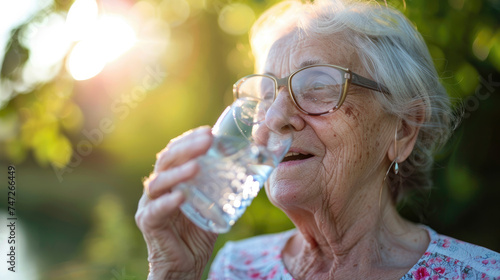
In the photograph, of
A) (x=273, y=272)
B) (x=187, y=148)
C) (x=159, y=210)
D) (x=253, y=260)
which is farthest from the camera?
(x=253, y=260)

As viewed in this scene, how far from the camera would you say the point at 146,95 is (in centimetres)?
385

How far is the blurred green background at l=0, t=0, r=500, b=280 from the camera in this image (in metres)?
2.67

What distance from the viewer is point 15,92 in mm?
2990

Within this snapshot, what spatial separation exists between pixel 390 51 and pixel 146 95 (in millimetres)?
2335

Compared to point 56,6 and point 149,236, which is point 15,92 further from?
point 149,236

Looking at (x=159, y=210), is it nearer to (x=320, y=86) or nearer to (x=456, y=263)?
(x=320, y=86)

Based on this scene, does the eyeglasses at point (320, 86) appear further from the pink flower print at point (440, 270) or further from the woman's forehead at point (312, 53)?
the pink flower print at point (440, 270)

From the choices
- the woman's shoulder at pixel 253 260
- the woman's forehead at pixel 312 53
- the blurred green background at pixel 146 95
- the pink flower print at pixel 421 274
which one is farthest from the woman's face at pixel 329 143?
the blurred green background at pixel 146 95

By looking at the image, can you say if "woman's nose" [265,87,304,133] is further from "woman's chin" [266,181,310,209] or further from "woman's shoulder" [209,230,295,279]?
"woman's shoulder" [209,230,295,279]

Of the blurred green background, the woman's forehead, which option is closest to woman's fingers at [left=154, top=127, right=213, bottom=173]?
the woman's forehead

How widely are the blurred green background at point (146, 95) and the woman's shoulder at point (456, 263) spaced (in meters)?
0.69

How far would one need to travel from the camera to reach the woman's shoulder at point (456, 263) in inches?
80.0

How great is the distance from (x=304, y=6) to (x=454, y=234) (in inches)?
71.5

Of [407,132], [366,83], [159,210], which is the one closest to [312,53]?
[366,83]
